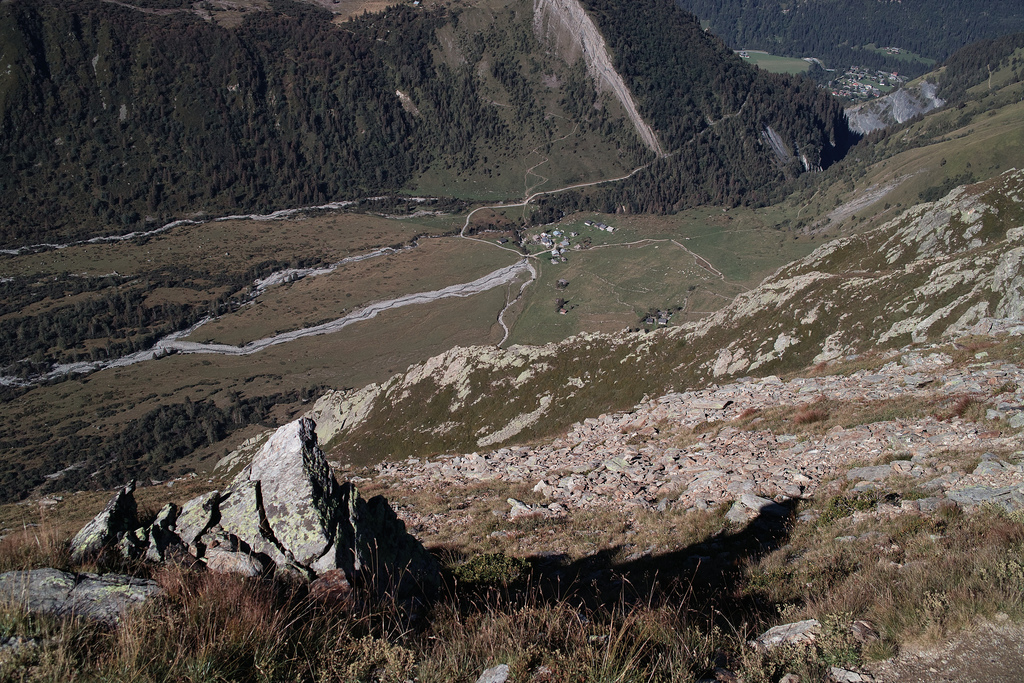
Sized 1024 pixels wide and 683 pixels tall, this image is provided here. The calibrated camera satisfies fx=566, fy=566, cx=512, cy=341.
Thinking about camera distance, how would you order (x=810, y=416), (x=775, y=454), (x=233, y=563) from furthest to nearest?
1. (x=810, y=416)
2. (x=775, y=454)
3. (x=233, y=563)

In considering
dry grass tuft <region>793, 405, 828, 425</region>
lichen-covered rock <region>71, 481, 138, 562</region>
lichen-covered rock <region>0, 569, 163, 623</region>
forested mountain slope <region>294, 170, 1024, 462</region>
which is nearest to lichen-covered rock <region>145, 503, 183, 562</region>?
lichen-covered rock <region>71, 481, 138, 562</region>

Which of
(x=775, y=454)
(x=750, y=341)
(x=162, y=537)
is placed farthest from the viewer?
(x=750, y=341)

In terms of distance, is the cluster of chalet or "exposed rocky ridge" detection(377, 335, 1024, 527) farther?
the cluster of chalet

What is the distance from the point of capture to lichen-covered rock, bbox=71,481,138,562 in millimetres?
9414

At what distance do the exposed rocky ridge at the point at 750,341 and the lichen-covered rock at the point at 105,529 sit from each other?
52883 mm

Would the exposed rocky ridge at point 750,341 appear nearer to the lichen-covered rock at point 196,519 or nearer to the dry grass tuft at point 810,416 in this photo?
the dry grass tuft at point 810,416

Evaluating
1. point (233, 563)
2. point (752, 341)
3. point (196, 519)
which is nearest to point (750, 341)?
point (752, 341)

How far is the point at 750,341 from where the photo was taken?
65.8 m

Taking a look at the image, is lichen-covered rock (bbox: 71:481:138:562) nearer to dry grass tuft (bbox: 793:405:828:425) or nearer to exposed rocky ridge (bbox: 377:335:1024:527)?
exposed rocky ridge (bbox: 377:335:1024:527)

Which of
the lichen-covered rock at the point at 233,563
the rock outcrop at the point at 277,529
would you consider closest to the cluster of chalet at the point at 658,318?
the rock outcrop at the point at 277,529

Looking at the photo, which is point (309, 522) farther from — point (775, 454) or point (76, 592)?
point (775, 454)

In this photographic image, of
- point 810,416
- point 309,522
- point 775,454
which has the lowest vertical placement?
point 810,416

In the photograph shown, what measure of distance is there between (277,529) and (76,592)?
287 cm

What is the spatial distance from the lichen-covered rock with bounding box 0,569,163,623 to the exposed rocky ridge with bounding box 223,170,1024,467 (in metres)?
Answer: 53.1
